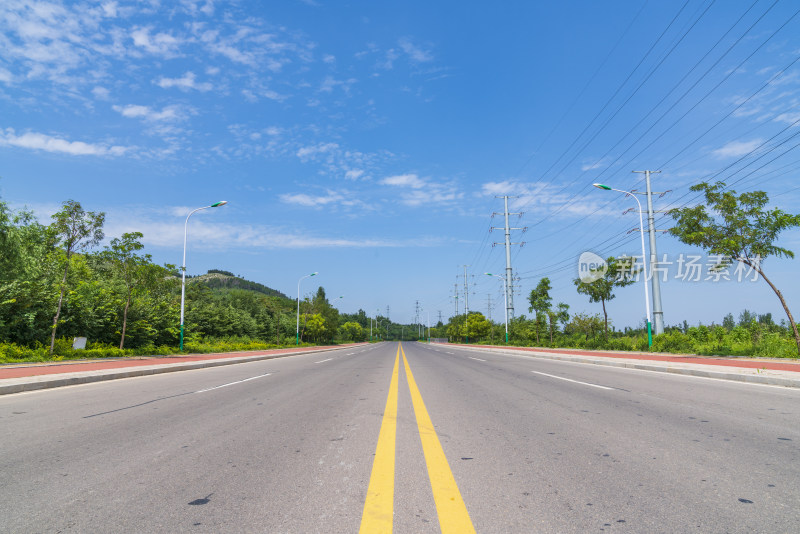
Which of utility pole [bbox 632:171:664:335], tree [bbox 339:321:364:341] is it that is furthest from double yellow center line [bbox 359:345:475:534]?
tree [bbox 339:321:364:341]

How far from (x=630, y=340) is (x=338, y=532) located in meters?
32.4

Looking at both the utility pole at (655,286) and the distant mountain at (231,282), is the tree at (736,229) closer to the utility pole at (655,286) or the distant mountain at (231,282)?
the utility pole at (655,286)

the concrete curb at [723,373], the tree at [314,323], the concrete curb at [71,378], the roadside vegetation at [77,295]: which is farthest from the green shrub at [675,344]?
the tree at [314,323]

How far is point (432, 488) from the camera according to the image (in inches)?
133

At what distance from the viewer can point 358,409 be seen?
7031 millimetres

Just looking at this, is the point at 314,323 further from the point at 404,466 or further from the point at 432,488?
the point at 432,488

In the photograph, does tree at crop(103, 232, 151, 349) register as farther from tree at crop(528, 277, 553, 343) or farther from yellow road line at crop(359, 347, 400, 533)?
tree at crop(528, 277, 553, 343)

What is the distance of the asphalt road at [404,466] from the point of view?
2.82 metres

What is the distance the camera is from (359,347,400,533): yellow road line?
2.74 m

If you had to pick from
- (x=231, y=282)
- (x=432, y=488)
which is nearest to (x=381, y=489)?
(x=432, y=488)

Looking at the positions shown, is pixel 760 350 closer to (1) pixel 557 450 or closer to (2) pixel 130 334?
(1) pixel 557 450

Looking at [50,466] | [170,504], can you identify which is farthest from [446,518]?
[50,466]

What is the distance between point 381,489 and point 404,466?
0.63 metres

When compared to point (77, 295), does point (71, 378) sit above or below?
below
